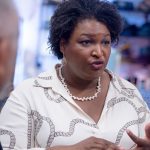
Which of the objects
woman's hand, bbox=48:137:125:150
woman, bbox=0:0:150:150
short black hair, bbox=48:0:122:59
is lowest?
woman's hand, bbox=48:137:125:150

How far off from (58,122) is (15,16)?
2.72ft

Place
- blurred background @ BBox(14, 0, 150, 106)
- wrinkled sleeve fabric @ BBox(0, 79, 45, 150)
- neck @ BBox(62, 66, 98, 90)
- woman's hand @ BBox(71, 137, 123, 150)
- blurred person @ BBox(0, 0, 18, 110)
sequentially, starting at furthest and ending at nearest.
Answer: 1. blurred background @ BBox(14, 0, 150, 106)
2. neck @ BBox(62, 66, 98, 90)
3. wrinkled sleeve fabric @ BBox(0, 79, 45, 150)
4. woman's hand @ BBox(71, 137, 123, 150)
5. blurred person @ BBox(0, 0, 18, 110)

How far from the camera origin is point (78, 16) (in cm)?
124

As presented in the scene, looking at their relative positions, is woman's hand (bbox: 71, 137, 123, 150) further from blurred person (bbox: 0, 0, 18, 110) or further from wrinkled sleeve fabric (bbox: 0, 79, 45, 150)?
blurred person (bbox: 0, 0, 18, 110)

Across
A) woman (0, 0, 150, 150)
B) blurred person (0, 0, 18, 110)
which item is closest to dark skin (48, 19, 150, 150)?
woman (0, 0, 150, 150)

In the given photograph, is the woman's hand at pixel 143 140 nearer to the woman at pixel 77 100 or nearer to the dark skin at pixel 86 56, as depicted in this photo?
the woman at pixel 77 100

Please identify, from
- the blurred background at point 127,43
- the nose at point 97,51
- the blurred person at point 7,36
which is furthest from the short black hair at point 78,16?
the blurred background at point 127,43

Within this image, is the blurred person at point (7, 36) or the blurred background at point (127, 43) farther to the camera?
the blurred background at point (127, 43)

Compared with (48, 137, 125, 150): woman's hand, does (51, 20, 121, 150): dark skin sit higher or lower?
higher

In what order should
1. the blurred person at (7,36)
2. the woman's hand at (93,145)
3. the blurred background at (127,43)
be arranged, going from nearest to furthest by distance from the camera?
1. the blurred person at (7,36)
2. the woman's hand at (93,145)
3. the blurred background at (127,43)

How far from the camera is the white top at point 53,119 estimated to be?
114 cm

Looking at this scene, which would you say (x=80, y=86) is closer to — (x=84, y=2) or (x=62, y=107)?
(x=62, y=107)

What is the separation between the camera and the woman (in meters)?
1.15

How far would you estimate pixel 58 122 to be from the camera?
1155 mm
